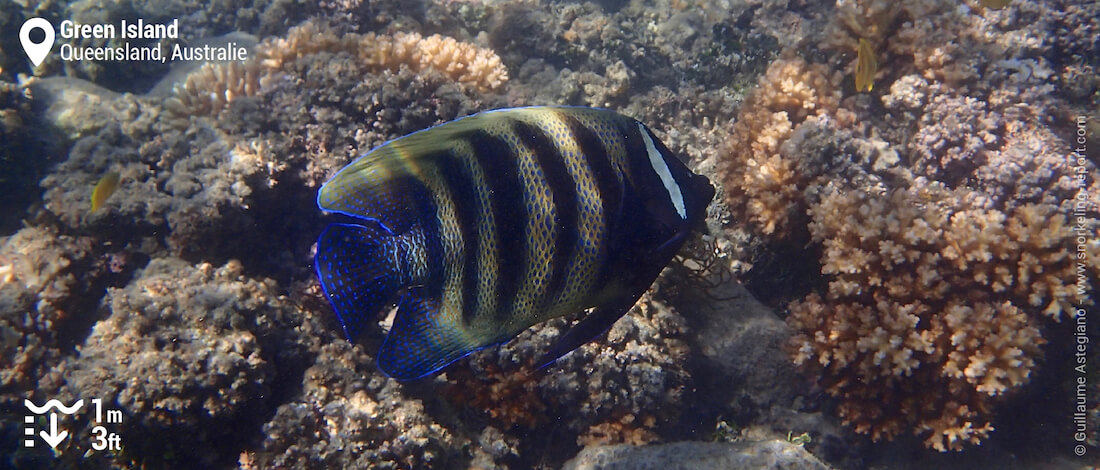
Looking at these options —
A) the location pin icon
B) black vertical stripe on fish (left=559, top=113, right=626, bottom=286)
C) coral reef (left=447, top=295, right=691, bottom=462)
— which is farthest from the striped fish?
the location pin icon

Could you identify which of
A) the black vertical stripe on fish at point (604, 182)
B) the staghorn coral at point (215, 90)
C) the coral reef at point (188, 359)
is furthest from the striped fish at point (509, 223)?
the staghorn coral at point (215, 90)

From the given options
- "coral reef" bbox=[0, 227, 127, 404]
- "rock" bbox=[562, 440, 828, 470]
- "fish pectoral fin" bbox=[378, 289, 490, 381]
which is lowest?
"rock" bbox=[562, 440, 828, 470]

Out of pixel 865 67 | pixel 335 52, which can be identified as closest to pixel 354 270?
pixel 335 52

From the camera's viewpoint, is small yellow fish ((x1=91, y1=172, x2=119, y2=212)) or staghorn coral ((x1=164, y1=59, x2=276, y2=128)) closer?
small yellow fish ((x1=91, y1=172, x2=119, y2=212))

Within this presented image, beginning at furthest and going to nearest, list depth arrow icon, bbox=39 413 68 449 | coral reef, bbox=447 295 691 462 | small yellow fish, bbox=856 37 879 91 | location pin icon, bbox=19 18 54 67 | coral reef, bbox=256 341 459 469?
location pin icon, bbox=19 18 54 67, small yellow fish, bbox=856 37 879 91, coral reef, bbox=447 295 691 462, coral reef, bbox=256 341 459 469, depth arrow icon, bbox=39 413 68 449

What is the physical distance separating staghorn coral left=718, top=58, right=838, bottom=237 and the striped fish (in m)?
2.82

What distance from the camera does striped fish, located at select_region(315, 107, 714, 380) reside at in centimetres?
141

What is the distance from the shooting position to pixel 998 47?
5.08 m

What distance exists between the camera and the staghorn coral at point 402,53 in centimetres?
500

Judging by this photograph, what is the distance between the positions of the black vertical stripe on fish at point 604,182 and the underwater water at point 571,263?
0.4 inches

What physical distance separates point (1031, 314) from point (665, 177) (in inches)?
157

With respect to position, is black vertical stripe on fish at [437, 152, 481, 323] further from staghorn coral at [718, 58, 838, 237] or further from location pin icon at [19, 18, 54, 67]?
location pin icon at [19, 18, 54, 67]

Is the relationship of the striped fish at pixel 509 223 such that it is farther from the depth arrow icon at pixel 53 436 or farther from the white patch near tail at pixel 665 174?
the depth arrow icon at pixel 53 436

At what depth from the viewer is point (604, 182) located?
1.42 metres
